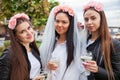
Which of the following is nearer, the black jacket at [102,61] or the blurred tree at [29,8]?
the black jacket at [102,61]

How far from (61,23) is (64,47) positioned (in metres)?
0.39

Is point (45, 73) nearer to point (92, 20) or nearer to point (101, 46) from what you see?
point (101, 46)

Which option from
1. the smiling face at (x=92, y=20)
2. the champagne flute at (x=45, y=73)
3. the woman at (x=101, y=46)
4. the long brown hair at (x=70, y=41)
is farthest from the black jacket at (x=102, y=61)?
the champagne flute at (x=45, y=73)

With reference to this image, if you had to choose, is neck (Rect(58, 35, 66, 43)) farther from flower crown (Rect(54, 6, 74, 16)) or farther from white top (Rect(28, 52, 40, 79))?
white top (Rect(28, 52, 40, 79))

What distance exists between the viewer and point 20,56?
4.50m

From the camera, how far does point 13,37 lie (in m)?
4.59

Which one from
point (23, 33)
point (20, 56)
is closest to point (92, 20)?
point (23, 33)

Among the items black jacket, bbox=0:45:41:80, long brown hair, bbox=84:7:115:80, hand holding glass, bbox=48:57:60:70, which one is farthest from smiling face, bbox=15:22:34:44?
long brown hair, bbox=84:7:115:80

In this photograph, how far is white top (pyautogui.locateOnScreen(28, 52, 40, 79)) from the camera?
4629mm

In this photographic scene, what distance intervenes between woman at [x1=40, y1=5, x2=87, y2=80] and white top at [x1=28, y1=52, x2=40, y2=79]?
0.49 feet

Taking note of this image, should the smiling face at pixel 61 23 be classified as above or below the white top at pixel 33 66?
above

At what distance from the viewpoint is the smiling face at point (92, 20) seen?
4.57 metres

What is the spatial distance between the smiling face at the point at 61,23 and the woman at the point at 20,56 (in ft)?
1.32

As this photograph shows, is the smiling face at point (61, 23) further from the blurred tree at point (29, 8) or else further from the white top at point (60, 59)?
the blurred tree at point (29, 8)
